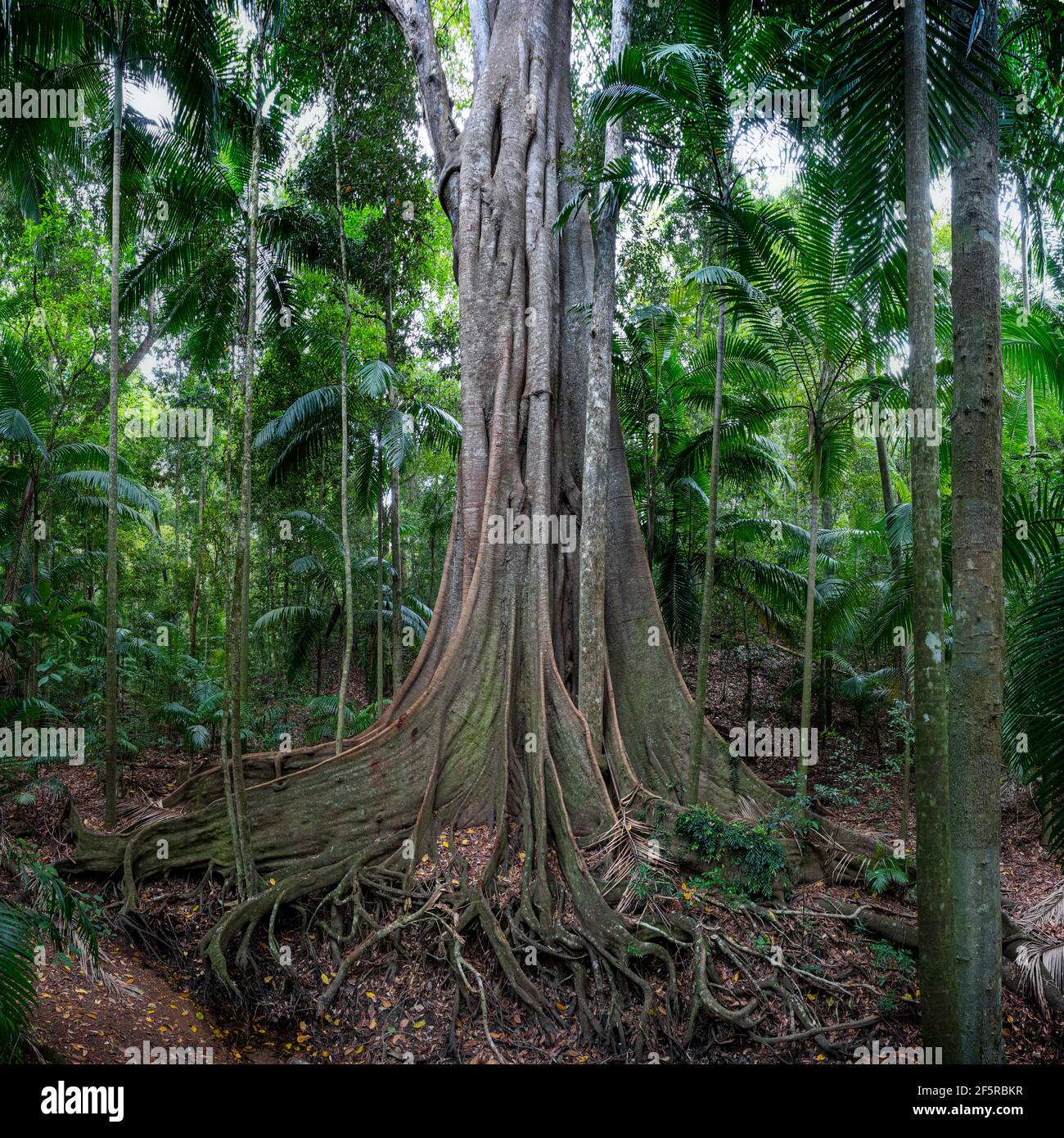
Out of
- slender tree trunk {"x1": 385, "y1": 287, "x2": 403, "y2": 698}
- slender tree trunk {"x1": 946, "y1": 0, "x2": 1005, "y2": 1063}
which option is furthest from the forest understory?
slender tree trunk {"x1": 385, "y1": 287, "x2": 403, "y2": 698}

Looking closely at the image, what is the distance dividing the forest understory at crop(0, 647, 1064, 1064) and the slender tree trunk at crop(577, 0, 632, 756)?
1.59 metres

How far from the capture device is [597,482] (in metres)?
6.63

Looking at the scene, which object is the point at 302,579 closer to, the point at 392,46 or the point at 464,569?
the point at 464,569

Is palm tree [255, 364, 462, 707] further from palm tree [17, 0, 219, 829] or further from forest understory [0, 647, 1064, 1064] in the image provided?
forest understory [0, 647, 1064, 1064]

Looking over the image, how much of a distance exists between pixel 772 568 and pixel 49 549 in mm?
11545

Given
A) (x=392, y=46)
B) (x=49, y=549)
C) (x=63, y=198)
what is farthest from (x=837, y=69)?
(x=63, y=198)
